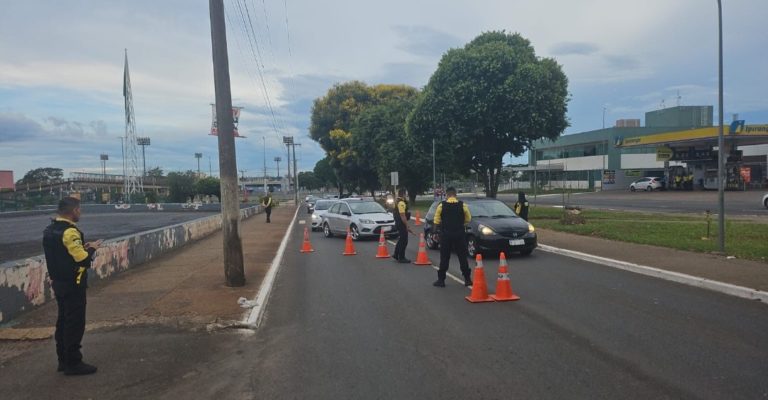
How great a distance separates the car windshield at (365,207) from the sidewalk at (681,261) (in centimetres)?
626

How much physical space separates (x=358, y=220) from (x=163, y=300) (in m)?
10.8

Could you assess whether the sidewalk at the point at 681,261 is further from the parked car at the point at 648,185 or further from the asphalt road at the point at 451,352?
the parked car at the point at 648,185

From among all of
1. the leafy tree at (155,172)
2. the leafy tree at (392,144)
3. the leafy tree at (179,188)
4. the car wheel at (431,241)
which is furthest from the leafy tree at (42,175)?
the car wheel at (431,241)

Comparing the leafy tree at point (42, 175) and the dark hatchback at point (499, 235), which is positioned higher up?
the leafy tree at point (42, 175)

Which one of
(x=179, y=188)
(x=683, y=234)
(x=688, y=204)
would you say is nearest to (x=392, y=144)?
(x=688, y=204)

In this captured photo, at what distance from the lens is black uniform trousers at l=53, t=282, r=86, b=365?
5184 mm

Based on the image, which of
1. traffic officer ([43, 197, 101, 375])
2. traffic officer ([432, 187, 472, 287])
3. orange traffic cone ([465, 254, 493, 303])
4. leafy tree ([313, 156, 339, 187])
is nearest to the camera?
traffic officer ([43, 197, 101, 375])

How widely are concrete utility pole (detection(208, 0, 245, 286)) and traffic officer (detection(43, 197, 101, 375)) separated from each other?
13.5 feet

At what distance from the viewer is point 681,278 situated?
9.48m

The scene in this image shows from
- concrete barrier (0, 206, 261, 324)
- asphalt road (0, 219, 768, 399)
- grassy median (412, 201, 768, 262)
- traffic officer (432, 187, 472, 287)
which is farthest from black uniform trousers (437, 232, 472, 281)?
concrete barrier (0, 206, 261, 324)

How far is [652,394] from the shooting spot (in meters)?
4.45

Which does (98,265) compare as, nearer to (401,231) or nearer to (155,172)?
(401,231)

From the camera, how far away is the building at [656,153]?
1732 inches

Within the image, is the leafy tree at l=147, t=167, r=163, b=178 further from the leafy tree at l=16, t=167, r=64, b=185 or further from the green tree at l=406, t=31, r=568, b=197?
the green tree at l=406, t=31, r=568, b=197
